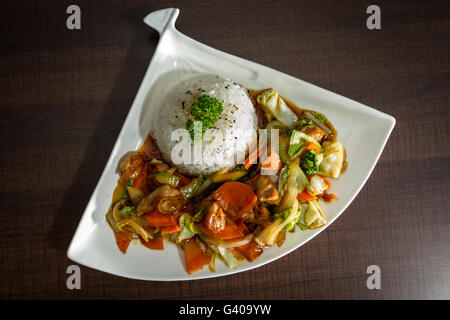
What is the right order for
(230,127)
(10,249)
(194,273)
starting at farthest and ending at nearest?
(10,249) → (230,127) → (194,273)

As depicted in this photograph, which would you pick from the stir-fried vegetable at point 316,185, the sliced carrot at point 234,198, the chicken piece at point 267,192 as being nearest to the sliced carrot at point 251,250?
the sliced carrot at point 234,198

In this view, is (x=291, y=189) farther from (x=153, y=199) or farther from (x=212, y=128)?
(x=153, y=199)

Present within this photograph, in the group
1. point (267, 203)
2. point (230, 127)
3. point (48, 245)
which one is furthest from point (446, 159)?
point (48, 245)

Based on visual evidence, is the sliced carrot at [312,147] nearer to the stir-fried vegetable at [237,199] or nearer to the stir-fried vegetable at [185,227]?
the stir-fried vegetable at [237,199]

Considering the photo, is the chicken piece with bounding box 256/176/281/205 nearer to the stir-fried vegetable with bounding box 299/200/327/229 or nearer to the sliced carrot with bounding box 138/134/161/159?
the stir-fried vegetable with bounding box 299/200/327/229

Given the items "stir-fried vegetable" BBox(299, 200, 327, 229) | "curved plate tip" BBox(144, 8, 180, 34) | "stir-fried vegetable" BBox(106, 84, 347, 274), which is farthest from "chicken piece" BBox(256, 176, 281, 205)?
"curved plate tip" BBox(144, 8, 180, 34)

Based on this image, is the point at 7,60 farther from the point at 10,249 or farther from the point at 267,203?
the point at 267,203

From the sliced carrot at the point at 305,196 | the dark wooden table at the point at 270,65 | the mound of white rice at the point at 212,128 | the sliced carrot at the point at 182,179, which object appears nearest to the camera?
the sliced carrot at the point at 305,196
